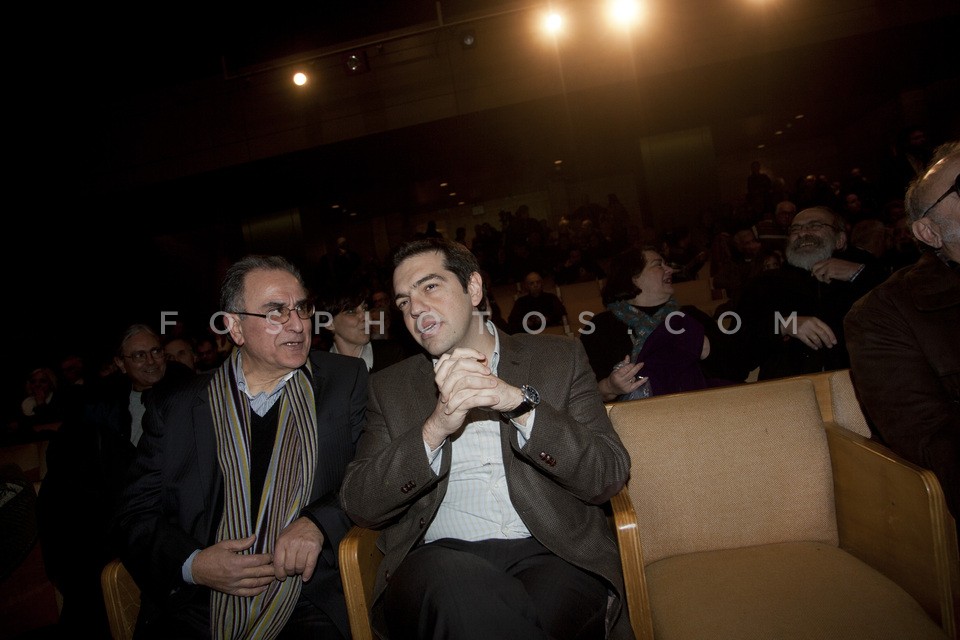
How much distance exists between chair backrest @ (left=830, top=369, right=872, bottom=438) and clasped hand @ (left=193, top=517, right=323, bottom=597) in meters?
1.76

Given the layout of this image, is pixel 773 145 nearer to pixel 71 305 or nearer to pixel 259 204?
pixel 259 204

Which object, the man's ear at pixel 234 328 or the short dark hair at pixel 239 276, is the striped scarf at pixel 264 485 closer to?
the man's ear at pixel 234 328

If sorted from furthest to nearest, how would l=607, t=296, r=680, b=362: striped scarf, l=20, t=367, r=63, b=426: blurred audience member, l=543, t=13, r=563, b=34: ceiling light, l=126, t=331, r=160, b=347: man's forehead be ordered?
l=543, t=13, r=563, b=34: ceiling light → l=20, t=367, r=63, b=426: blurred audience member → l=126, t=331, r=160, b=347: man's forehead → l=607, t=296, r=680, b=362: striped scarf

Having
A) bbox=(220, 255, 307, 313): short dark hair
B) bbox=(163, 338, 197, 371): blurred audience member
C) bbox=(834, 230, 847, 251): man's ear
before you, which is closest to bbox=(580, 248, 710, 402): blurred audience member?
bbox=(834, 230, 847, 251): man's ear

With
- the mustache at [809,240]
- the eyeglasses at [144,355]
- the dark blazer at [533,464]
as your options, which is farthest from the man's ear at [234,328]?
the mustache at [809,240]

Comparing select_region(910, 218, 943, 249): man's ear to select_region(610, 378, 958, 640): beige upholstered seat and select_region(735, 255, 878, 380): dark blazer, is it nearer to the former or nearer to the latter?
select_region(610, 378, 958, 640): beige upholstered seat

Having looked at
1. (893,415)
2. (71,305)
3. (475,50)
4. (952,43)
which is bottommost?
(893,415)

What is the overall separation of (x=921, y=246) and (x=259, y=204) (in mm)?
10416

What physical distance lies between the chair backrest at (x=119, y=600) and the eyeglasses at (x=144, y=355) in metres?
1.43

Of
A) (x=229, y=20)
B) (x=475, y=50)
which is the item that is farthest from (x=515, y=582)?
(x=475, y=50)

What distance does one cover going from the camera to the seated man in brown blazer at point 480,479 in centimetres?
133

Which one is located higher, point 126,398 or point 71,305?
point 71,305

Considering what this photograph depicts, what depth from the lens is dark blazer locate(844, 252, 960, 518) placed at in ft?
5.05

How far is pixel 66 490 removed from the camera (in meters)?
2.19
